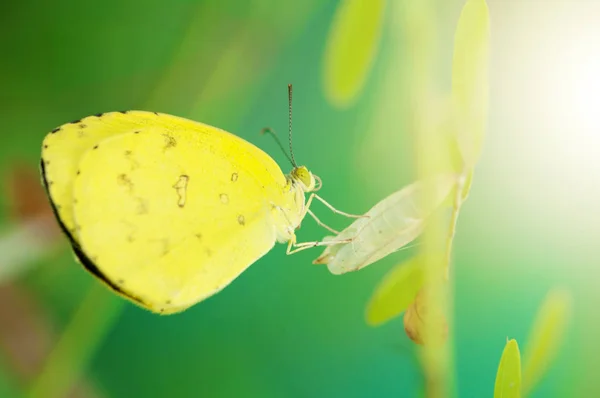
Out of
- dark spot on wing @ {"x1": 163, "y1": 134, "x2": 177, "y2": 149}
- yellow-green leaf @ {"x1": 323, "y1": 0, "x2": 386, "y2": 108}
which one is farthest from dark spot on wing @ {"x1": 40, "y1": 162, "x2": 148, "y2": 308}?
yellow-green leaf @ {"x1": 323, "y1": 0, "x2": 386, "y2": 108}

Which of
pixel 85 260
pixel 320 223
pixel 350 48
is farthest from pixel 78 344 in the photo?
pixel 350 48

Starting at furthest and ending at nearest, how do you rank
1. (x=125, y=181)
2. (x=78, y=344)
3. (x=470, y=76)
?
(x=78, y=344)
(x=125, y=181)
(x=470, y=76)

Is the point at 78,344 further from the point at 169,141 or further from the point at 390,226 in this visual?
the point at 390,226

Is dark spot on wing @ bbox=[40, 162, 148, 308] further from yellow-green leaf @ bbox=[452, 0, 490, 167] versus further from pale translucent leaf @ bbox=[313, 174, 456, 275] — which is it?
yellow-green leaf @ bbox=[452, 0, 490, 167]

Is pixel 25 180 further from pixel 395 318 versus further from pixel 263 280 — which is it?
pixel 395 318

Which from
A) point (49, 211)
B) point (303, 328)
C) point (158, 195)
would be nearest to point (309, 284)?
point (303, 328)
